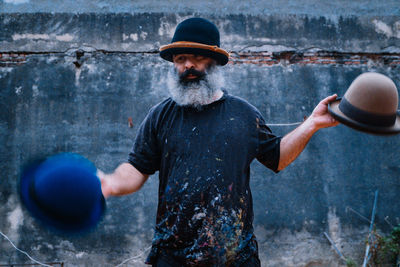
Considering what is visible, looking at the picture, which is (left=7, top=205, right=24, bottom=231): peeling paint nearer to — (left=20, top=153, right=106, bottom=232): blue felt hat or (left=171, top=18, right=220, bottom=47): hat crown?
(left=20, top=153, right=106, bottom=232): blue felt hat

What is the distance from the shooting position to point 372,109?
1982 millimetres

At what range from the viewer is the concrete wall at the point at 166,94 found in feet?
16.0

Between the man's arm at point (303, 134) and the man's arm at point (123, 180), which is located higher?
the man's arm at point (303, 134)

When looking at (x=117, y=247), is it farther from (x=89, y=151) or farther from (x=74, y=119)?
(x=74, y=119)

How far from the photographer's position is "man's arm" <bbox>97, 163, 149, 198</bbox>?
2.13m

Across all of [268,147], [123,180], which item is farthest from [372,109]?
[123,180]

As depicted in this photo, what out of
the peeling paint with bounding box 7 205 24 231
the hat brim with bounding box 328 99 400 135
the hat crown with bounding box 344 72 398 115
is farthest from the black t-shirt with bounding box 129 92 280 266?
the peeling paint with bounding box 7 205 24 231

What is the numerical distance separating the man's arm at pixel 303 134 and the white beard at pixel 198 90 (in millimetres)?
546

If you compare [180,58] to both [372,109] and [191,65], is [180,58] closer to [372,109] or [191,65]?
[191,65]

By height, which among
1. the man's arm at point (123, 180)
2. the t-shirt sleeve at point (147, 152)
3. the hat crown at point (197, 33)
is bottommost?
the man's arm at point (123, 180)

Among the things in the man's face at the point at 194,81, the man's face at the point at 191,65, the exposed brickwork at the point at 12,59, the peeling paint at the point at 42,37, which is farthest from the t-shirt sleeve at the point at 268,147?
the exposed brickwork at the point at 12,59

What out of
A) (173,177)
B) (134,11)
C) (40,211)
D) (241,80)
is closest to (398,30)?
(241,80)

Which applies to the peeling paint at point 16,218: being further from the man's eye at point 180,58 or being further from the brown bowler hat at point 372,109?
the brown bowler hat at point 372,109

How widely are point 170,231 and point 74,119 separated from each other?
354cm
